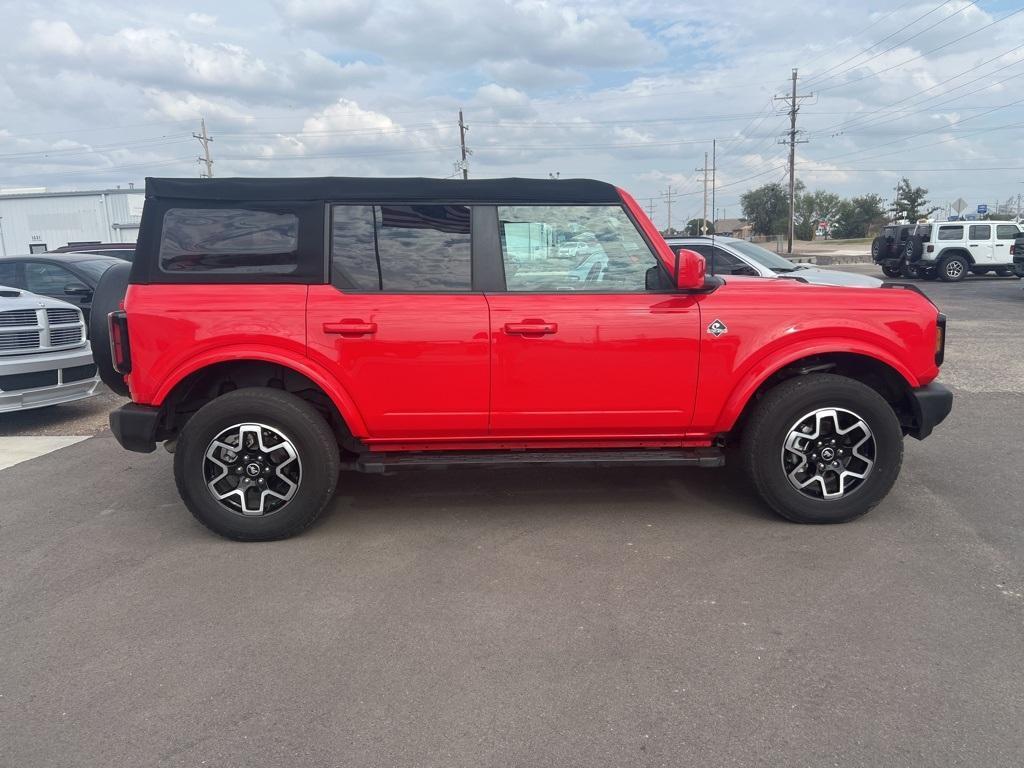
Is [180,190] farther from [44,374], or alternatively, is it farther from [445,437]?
[44,374]

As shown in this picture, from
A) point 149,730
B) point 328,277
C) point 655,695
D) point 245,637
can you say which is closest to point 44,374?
point 328,277

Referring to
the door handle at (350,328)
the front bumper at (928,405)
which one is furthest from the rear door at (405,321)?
the front bumper at (928,405)

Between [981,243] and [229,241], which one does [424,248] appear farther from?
[981,243]

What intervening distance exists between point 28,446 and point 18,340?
1.06 m

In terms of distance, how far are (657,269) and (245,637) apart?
2762 mm

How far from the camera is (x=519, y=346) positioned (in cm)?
408

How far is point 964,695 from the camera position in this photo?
2734 mm

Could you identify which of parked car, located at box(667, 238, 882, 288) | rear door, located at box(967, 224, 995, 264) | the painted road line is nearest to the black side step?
the painted road line

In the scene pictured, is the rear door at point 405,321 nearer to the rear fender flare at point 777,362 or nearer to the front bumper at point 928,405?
the rear fender flare at point 777,362

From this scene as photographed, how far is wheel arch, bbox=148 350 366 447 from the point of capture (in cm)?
405

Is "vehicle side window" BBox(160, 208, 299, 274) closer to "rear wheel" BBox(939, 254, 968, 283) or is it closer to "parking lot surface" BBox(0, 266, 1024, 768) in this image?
"parking lot surface" BBox(0, 266, 1024, 768)

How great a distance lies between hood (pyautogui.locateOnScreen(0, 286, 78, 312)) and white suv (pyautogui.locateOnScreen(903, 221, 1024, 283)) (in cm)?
2393

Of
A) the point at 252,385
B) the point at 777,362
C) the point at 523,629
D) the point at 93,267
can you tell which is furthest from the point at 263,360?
the point at 93,267

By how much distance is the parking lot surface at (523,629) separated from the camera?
256 centimetres
